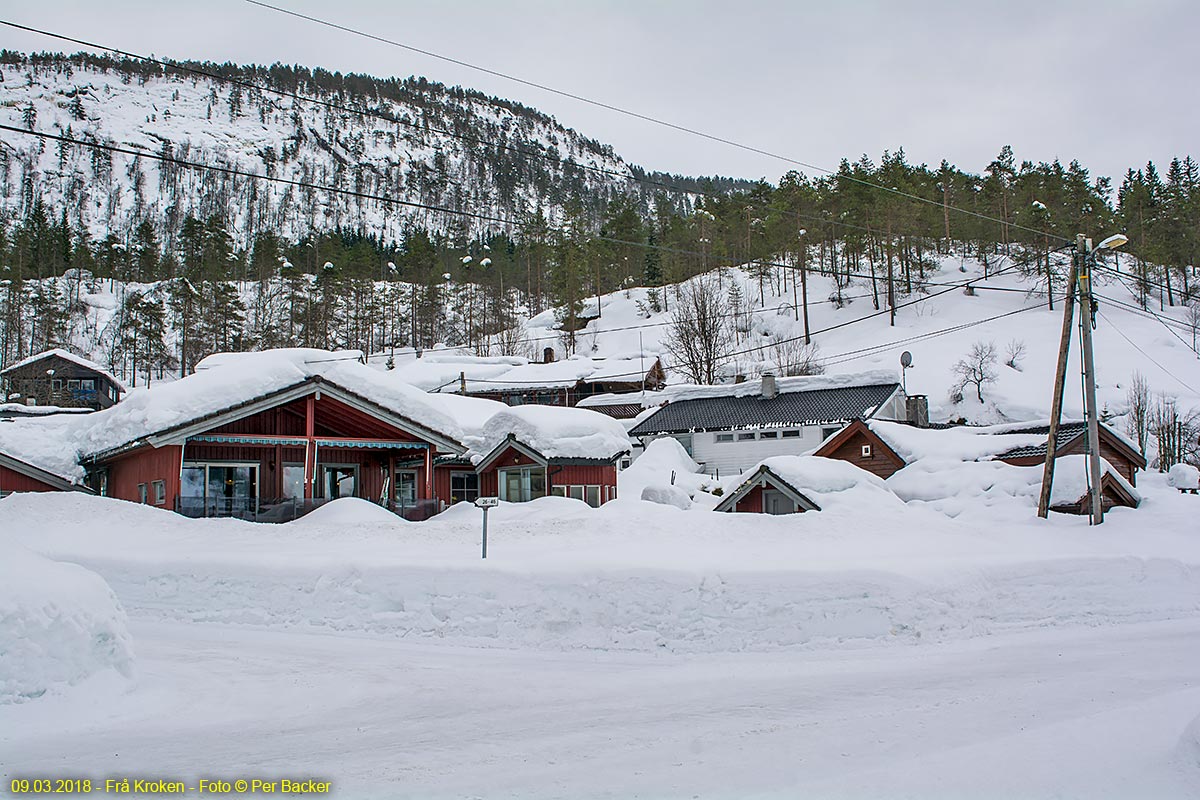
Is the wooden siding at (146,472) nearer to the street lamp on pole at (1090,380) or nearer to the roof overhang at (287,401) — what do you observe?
the roof overhang at (287,401)

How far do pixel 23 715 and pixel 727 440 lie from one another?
3811cm

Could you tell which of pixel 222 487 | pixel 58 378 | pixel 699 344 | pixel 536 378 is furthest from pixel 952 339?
pixel 58 378

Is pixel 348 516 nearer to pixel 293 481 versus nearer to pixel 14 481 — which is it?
pixel 293 481

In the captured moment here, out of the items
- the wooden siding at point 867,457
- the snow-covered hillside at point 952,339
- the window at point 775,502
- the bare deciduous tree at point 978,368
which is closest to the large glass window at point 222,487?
the window at point 775,502

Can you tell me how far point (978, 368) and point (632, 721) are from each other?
5305cm

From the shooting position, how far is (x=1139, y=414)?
46812mm

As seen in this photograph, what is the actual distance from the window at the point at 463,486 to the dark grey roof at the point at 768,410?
13837 mm

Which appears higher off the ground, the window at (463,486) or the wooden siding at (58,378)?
the wooden siding at (58,378)

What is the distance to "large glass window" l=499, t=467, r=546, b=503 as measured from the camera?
107ft

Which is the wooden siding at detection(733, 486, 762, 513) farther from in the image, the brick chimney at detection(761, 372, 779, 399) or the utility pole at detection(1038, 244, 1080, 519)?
the brick chimney at detection(761, 372, 779, 399)

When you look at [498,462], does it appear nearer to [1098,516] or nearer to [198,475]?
[198,475]

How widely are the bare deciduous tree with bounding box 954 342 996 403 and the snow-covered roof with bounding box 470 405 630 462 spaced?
3108 cm

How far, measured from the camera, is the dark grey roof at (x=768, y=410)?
142ft

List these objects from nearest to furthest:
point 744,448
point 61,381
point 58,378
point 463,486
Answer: point 463,486, point 744,448, point 58,378, point 61,381
